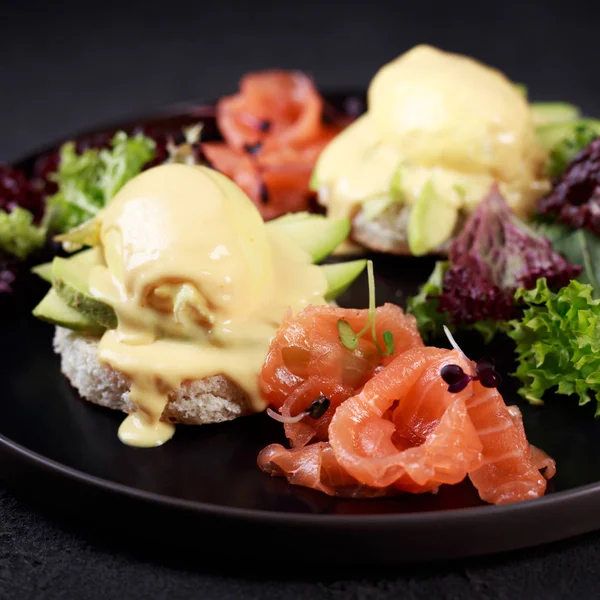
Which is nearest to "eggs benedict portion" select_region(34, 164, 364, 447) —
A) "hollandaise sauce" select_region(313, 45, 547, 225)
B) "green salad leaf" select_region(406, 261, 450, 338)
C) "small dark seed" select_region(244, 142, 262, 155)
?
"green salad leaf" select_region(406, 261, 450, 338)

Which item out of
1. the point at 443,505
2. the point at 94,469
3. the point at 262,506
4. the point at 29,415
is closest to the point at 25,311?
the point at 29,415

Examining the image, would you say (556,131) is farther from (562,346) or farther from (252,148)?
(562,346)

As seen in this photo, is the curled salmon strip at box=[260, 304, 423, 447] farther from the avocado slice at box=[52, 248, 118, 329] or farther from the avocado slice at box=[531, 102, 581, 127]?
the avocado slice at box=[531, 102, 581, 127]

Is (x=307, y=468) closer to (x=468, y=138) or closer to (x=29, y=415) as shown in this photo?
(x=29, y=415)

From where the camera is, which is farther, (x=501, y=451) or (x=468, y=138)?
(x=468, y=138)

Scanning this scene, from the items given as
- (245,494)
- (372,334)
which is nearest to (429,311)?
(372,334)

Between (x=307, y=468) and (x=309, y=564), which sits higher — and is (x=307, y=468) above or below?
above

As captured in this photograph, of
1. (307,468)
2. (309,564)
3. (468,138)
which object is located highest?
(468,138)

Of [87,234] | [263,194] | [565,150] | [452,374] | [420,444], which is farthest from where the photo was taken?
[263,194]
